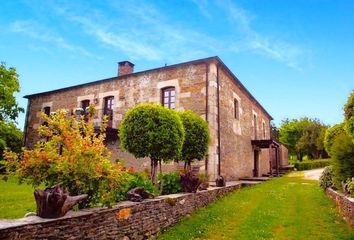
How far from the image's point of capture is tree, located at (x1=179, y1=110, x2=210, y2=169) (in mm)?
11672

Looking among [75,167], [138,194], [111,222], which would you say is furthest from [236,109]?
[75,167]

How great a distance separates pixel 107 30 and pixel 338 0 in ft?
30.0

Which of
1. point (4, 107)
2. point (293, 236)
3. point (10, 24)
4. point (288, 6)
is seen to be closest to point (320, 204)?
point (293, 236)

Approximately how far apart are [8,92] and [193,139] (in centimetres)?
1571

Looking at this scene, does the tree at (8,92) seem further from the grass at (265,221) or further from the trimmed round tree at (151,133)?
the grass at (265,221)

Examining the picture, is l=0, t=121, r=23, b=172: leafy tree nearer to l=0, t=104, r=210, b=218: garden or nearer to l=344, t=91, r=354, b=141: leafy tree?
l=0, t=104, r=210, b=218: garden

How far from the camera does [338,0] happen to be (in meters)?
10.5

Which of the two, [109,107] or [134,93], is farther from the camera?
[109,107]

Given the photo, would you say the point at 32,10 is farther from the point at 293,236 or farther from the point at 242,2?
the point at 293,236

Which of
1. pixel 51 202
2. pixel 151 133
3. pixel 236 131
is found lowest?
pixel 51 202

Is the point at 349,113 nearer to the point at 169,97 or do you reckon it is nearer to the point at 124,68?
the point at 169,97

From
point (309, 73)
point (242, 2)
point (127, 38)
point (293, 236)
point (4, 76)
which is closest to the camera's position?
point (293, 236)

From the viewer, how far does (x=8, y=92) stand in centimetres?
2042

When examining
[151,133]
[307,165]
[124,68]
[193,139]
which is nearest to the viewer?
[151,133]
